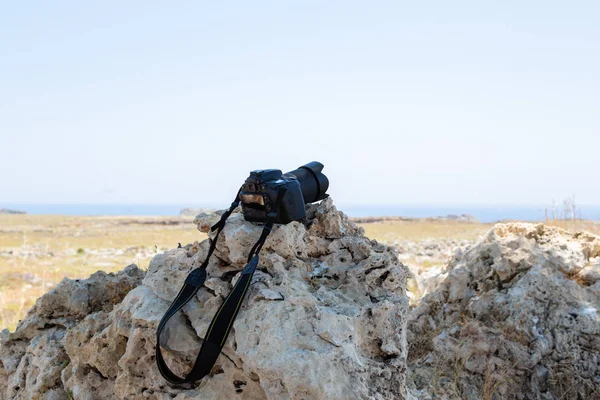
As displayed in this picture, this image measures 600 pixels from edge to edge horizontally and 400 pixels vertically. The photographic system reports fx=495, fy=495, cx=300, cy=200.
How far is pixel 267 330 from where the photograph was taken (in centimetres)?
273

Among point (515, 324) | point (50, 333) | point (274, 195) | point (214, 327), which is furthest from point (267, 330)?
point (515, 324)

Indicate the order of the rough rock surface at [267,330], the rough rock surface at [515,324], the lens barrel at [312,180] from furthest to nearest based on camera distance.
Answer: the rough rock surface at [515,324] → the lens barrel at [312,180] → the rough rock surface at [267,330]

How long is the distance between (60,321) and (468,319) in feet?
13.1

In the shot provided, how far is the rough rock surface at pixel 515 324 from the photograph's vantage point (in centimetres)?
455

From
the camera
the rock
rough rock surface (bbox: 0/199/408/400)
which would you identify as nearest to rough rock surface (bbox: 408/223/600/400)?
rough rock surface (bbox: 0/199/408/400)

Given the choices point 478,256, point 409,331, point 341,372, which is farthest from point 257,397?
point 478,256

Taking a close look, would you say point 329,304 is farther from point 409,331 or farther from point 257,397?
point 409,331

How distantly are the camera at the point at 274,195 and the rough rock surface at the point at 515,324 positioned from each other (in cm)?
199

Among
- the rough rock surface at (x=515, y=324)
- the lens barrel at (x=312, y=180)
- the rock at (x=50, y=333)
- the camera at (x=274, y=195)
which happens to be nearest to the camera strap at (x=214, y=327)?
the camera at (x=274, y=195)

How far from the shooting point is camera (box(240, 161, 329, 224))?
3.11m

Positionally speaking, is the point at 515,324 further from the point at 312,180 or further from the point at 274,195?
the point at 274,195

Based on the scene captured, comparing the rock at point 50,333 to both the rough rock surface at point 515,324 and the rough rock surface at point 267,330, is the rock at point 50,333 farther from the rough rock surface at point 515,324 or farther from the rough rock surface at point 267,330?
the rough rock surface at point 515,324

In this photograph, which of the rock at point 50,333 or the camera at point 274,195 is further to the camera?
the rock at point 50,333

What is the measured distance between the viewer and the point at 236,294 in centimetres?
283
